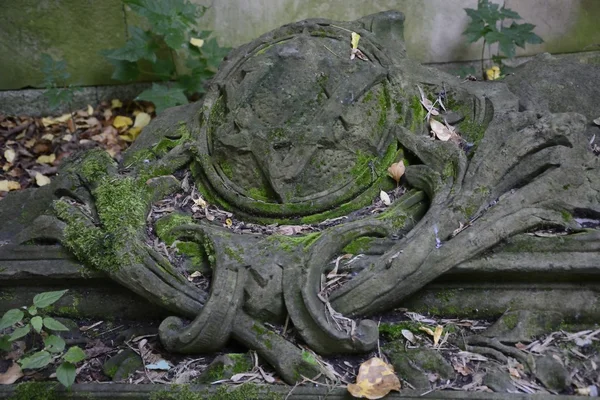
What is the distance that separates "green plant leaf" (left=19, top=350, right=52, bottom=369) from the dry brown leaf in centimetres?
176

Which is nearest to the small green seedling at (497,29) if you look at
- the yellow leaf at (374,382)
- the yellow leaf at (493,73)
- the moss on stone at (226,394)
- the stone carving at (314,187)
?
the yellow leaf at (493,73)

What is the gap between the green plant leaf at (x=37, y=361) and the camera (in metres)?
2.23

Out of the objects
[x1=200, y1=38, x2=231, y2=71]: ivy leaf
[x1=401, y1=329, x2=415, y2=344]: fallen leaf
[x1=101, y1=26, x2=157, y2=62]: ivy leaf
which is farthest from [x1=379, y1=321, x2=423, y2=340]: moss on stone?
[x1=101, y1=26, x2=157, y2=62]: ivy leaf

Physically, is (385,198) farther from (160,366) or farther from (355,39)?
(160,366)

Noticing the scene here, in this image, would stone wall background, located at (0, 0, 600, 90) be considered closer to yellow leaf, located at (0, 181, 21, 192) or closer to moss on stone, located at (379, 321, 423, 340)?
yellow leaf, located at (0, 181, 21, 192)

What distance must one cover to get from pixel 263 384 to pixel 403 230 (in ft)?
2.64

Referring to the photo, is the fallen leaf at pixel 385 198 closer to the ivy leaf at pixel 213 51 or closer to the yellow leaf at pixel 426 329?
the yellow leaf at pixel 426 329

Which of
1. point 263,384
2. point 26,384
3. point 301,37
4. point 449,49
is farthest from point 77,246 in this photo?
point 449,49

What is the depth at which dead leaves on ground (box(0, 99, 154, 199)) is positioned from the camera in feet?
14.6

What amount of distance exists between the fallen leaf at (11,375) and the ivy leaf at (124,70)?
240 cm

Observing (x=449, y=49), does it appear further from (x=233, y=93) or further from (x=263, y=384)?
(x=263, y=384)

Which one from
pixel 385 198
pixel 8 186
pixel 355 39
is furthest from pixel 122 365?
pixel 8 186

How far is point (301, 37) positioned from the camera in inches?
121

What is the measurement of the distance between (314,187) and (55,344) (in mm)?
1157
